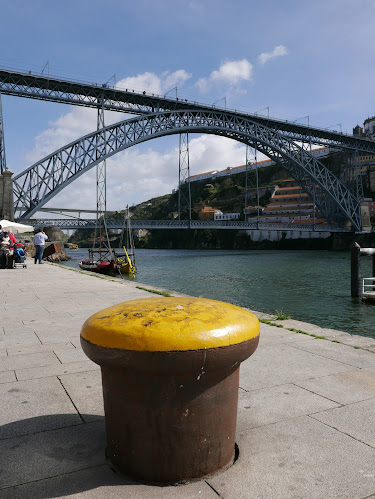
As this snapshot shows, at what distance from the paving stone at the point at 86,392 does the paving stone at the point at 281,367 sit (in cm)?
114

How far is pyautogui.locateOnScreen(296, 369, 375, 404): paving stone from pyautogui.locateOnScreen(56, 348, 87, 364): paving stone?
2124 millimetres

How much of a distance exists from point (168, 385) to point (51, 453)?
87cm

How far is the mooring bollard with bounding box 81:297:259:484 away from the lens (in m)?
1.92

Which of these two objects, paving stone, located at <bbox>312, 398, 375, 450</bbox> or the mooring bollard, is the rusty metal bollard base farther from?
paving stone, located at <bbox>312, 398, 375, 450</bbox>

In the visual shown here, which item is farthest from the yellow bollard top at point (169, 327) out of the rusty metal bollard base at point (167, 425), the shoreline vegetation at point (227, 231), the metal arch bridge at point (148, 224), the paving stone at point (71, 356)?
the shoreline vegetation at point (227, 231)

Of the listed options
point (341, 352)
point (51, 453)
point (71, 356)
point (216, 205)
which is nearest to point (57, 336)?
point (71, 356)

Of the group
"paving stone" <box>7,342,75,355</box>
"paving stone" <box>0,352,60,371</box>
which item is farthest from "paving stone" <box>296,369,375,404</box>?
"paving stone" <box>7,342,75,355</box>

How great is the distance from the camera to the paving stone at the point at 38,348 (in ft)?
14.6

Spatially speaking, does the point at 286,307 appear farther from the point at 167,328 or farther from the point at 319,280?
the point at 167,328

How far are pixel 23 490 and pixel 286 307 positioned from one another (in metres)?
12.5

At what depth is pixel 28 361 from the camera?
13.4 feet

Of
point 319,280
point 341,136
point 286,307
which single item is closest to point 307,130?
point 341,136

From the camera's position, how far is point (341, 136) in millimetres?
58031

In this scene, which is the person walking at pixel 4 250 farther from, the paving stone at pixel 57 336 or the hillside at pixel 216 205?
the hillside at pixel 216 205
